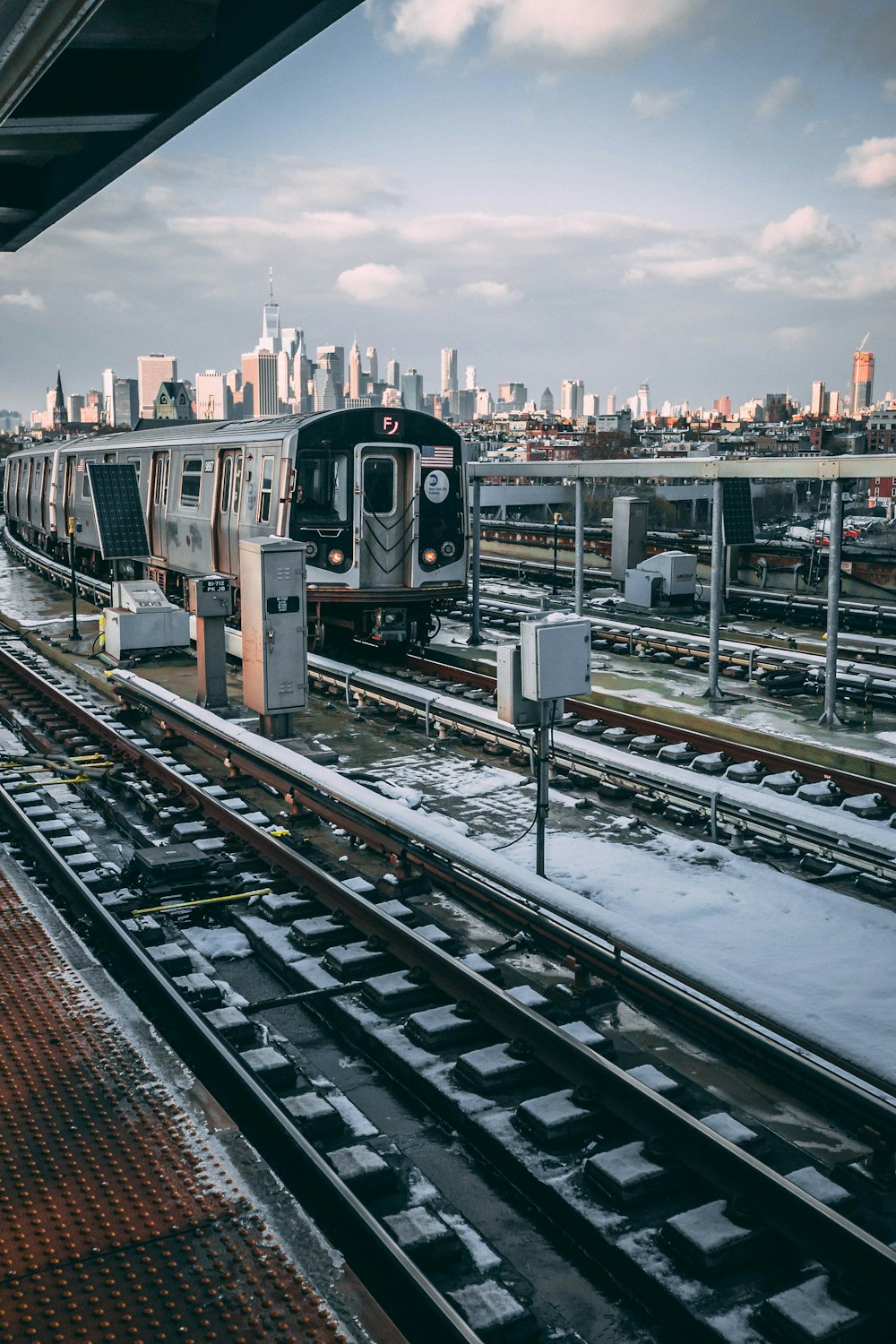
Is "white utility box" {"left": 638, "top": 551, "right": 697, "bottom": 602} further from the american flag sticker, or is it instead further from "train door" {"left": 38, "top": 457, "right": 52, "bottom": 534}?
"train door" {"left": 38, "top": 457, "right": 52, "bottom": 534}

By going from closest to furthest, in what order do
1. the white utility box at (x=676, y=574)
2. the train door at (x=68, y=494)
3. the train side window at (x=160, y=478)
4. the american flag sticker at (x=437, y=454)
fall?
the american flag sticker at (x=437, y=454) → the train side window at (x=160, y=478) → the white utility box at (x=676, y=574) → the train door at (x=68, y=494)

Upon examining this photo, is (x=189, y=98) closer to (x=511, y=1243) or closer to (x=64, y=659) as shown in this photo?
(x=511, y=1243)

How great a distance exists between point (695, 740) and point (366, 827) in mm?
4055

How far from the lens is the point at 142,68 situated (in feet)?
19.1

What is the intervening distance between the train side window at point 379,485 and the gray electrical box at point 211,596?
3021mm

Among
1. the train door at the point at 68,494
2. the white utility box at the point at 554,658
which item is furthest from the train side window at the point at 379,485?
the train door at the point at 68,494

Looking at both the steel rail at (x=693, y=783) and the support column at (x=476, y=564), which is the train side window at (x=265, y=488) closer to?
the steel rail at (x=693, y=783)

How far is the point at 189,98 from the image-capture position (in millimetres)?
5730

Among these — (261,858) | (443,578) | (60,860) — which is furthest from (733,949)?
(443,578)

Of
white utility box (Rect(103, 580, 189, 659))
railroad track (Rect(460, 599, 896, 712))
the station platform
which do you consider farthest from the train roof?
the station platform

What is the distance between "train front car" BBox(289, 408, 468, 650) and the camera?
1423 centimetres

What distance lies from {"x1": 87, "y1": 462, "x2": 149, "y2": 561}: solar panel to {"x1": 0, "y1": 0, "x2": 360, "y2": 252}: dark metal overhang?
1203 centimetres

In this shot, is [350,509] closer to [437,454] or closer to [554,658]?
[437,454]

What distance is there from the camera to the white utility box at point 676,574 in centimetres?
2058
